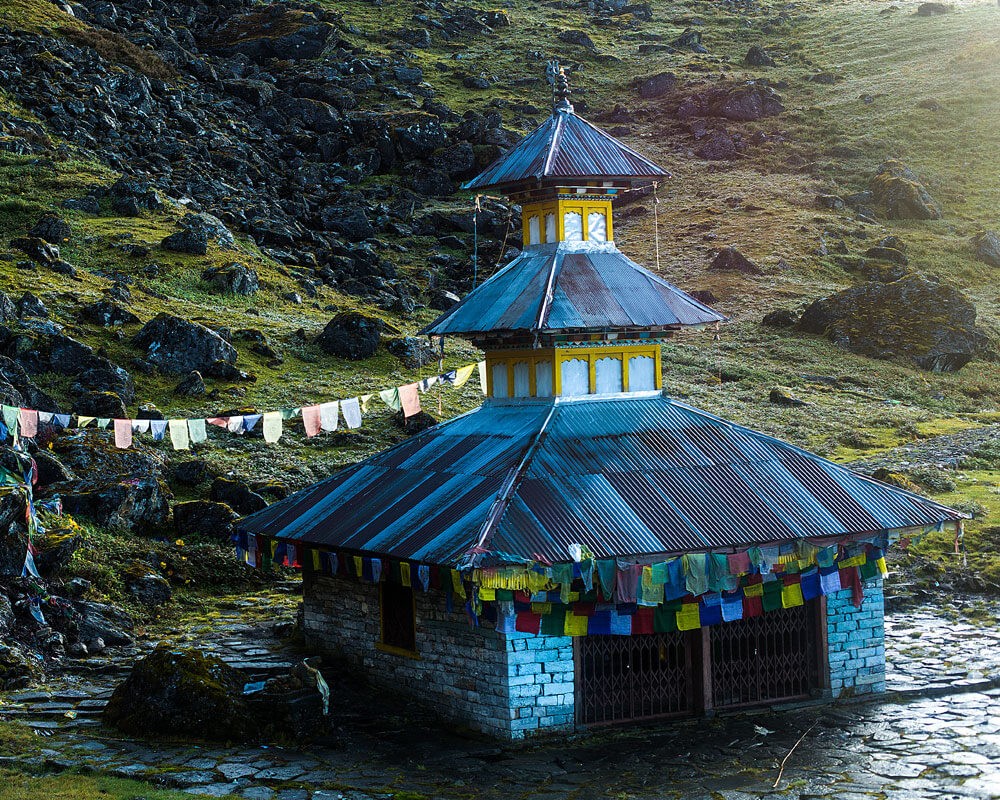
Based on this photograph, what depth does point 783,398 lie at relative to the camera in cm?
4288

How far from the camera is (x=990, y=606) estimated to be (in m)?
24.0

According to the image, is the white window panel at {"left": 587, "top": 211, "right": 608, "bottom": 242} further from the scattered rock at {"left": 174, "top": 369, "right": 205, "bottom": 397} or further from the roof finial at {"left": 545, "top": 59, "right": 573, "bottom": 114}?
the scattered rock at {"left": 174, "top": 369, "right": 205, "bottom": 397}

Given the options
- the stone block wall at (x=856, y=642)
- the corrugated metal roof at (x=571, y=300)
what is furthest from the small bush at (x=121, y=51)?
the stone block wall at (x=856, y=642)

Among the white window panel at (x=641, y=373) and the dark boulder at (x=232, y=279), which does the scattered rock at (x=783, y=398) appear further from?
the white window panel at (x=641, y=373)

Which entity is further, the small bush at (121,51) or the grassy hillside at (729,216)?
the small bush at (121,51)

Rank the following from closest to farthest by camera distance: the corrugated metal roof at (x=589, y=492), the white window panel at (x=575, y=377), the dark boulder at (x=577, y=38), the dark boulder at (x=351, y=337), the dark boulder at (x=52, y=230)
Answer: the corrugated metal roof at (x=589, y=492)
the white window panel at (x=575, y=377)
the dark boulder at (x=351, y=337)
the dark boulder at (x=52, y=230)
the dark boulder at (x=577, y=38)

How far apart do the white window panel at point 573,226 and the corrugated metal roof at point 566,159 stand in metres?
0.75

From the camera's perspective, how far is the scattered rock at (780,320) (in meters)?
52.7

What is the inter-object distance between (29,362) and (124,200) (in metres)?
18.6

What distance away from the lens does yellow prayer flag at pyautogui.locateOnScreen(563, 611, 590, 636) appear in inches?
629

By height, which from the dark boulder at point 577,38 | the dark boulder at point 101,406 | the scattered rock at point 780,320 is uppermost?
the dark boulder at point 577,38

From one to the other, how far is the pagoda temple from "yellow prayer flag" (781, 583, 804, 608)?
0.09 feet

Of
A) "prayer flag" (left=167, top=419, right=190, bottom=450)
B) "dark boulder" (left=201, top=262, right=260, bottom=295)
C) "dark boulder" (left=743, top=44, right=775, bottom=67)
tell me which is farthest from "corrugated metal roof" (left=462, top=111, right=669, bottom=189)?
"dark boulder" (left=743, top=44, right=775, bottom=67)

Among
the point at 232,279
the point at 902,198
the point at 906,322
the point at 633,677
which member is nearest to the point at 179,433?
the point at 633,677
